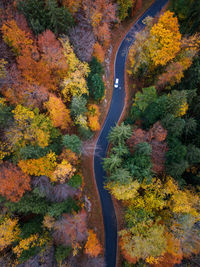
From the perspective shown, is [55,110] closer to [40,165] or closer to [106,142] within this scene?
[40,165]

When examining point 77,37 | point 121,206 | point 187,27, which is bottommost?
point 121,206

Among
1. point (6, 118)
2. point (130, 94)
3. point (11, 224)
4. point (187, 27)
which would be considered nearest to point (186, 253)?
point (11, 224)

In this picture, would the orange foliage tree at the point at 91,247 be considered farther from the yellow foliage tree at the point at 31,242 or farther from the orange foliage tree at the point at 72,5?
the orange foliage tree at the point at 72,5

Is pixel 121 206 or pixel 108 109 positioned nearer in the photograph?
pixel 121 206

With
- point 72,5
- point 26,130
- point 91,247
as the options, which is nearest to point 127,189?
point 91,247

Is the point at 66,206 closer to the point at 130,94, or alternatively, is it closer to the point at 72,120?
the point at 72,120

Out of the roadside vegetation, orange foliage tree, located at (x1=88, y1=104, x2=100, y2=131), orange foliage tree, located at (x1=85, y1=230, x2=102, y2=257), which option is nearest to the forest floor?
orange foliage tree, located at (x1=85, y1=230, x2=102, y2=257)
